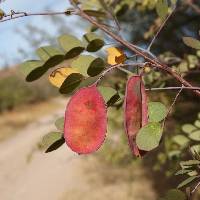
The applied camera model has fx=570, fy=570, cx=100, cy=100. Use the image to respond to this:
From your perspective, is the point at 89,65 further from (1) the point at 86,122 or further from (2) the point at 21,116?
(2) the point at 21,116

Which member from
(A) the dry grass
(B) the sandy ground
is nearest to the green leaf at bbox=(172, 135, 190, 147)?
(B) the sandy ground

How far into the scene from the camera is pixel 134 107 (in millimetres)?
826

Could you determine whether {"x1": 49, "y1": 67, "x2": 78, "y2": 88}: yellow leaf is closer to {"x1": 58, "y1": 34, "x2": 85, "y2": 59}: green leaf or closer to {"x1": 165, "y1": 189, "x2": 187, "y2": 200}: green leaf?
{"x1": 58, "y1": 34, "x2": 85, "y2": 59}: green leaf

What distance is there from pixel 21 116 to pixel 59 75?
48.0 ft

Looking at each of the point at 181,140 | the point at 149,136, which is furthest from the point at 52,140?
the point at 181,140

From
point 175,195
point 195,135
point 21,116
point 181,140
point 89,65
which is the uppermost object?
point 89,65

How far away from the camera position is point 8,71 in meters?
19.9

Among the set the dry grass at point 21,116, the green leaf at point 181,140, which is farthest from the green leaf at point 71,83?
the dry grass at point 21,116

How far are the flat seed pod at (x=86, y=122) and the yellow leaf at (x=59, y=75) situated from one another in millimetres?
223

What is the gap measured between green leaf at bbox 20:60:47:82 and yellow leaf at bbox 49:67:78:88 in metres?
0.08

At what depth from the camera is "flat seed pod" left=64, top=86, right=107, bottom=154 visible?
0.79m

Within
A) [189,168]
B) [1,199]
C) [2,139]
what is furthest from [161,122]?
[2,139]

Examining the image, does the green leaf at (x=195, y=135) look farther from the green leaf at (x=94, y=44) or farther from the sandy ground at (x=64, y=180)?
the sandy ground at (x=64, y=180)

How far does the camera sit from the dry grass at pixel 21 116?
12.4 metres
